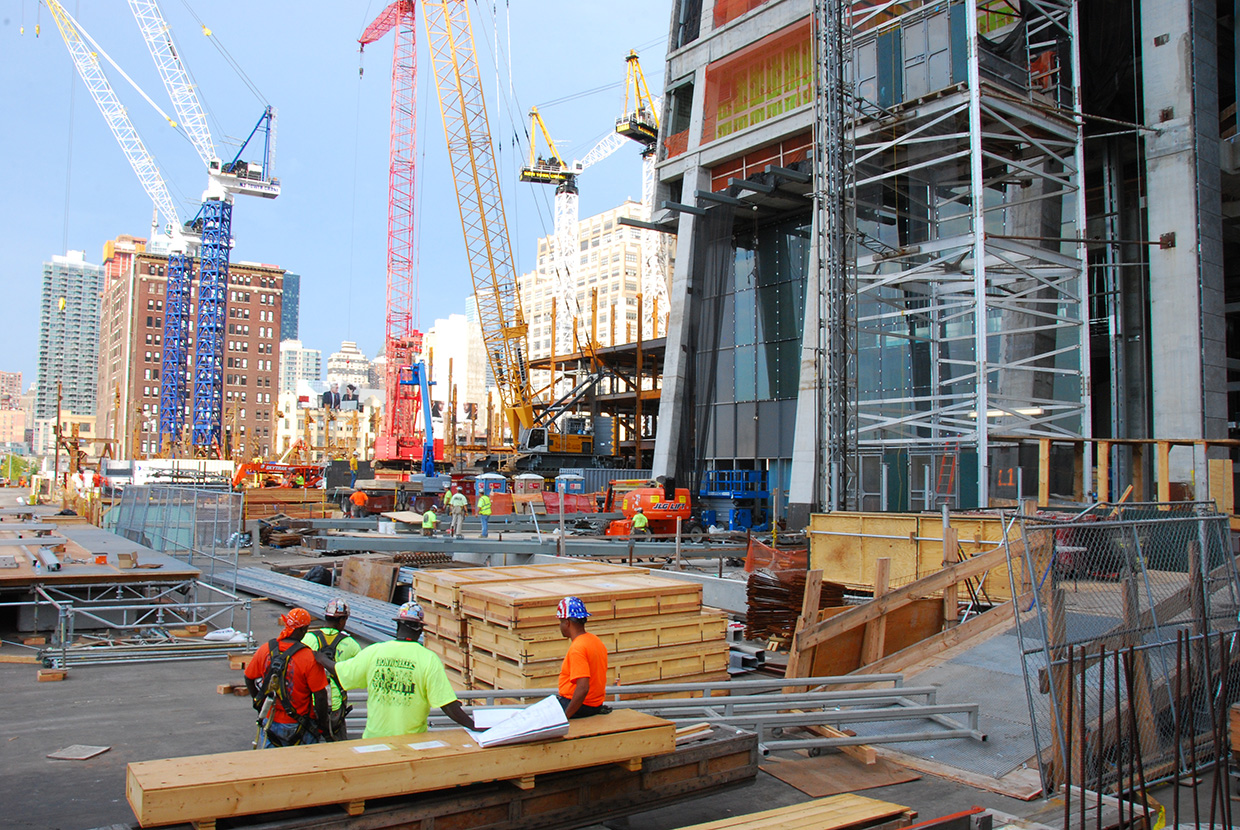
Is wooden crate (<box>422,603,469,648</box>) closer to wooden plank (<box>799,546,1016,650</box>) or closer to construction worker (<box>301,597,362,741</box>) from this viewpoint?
construction worker (<box>301,597,362,741</box>)

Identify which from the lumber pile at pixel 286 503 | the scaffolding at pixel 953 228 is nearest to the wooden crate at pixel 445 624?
the scaffolding at pixel 953 228

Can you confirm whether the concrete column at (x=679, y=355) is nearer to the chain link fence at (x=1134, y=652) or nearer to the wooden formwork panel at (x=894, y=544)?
the wooden formwork panel at (x=894, y=544)

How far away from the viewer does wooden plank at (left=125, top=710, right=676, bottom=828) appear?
15.4 feet

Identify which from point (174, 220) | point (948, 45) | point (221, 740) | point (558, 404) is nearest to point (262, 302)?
point (174, 220)

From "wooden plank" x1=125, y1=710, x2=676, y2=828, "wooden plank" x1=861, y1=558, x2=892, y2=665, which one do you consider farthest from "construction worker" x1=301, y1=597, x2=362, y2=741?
"wooden plank" x1=861, y1=558, x2=892, y2=665

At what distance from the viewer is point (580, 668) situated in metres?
6.04

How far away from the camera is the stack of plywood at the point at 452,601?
1000 centimetres

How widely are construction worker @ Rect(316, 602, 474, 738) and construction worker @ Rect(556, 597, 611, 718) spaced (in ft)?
2.40

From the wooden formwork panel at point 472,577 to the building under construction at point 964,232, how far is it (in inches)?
399

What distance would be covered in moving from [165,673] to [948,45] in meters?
26.0

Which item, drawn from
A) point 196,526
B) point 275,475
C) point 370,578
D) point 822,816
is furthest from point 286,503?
point 822,816

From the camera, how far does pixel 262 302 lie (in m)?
162

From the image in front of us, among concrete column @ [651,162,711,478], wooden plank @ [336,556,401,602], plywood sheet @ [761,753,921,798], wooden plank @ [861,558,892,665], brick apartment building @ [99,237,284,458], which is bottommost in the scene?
plywood sheet @ [761,753,921,798]

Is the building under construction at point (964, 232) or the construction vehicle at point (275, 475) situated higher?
the building under construction at point (964, 232)
